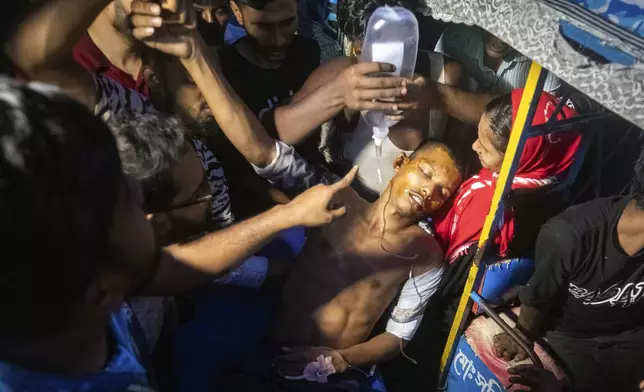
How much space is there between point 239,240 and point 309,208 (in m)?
0.28

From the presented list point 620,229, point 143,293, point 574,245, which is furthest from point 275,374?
point 620,229

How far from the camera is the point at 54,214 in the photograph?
3.07 feet

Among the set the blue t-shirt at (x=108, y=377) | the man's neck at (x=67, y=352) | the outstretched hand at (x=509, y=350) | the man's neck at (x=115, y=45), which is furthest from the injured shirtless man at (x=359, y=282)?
the man's neck at (x=67, y=352)

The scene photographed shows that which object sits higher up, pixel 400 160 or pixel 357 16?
pixel 357 16

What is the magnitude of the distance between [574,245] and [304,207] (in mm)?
1383

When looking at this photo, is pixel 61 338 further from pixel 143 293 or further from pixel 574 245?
pixel 574 245

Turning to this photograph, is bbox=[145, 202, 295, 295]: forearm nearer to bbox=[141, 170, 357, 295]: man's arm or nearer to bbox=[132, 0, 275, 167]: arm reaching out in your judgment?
bbox=[141, 170, 357, 295]: man's arm

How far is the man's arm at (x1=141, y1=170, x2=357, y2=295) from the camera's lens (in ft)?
5.62

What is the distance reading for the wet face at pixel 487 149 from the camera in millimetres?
2586

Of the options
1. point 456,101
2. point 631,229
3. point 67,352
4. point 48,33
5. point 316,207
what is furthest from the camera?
point 456,101

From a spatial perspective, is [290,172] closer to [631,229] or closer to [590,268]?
[590,268]

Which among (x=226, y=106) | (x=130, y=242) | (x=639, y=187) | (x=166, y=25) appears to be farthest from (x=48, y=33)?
(x=639, y=187)

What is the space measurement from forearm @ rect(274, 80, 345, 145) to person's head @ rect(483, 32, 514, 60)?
222cm

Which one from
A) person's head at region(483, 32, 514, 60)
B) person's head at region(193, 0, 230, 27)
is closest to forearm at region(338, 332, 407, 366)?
person's head at region(483, 32, 514, 60)
